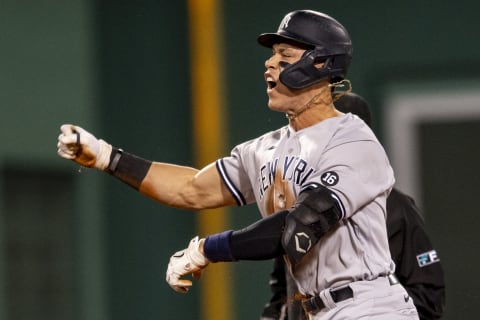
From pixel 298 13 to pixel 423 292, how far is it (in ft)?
3.74

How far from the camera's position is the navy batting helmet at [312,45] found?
3635mm

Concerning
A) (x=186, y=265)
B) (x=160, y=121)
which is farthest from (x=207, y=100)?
(x=186, y=265)

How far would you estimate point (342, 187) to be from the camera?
3.38 metres

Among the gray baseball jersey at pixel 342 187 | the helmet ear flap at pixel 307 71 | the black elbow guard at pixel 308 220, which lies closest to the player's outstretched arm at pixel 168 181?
the gray baseball jersey at pixel 342 187

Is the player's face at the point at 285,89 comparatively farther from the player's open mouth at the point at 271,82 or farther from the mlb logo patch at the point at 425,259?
the mlb logo patch at the point at 425,259

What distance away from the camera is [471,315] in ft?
18.9

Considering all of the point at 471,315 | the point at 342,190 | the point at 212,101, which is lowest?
the point at 471,315

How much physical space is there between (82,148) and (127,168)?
215 mm

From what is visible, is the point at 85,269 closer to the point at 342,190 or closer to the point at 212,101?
the point at 212,101

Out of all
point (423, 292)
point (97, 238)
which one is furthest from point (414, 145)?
point (423, 292)

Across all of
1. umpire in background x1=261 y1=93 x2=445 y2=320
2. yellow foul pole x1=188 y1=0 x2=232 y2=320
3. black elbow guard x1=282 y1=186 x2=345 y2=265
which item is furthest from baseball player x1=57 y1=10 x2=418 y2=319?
yellow foul pole x1=188 y1=0 x2=232 y2=320

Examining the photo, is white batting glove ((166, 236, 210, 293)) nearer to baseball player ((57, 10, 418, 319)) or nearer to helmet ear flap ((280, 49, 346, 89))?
baseball player ((57, 10, 418, 319))

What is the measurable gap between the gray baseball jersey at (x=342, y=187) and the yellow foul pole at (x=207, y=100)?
2628 mm

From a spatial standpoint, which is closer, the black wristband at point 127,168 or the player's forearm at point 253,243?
the player's forearm at point 253,243
